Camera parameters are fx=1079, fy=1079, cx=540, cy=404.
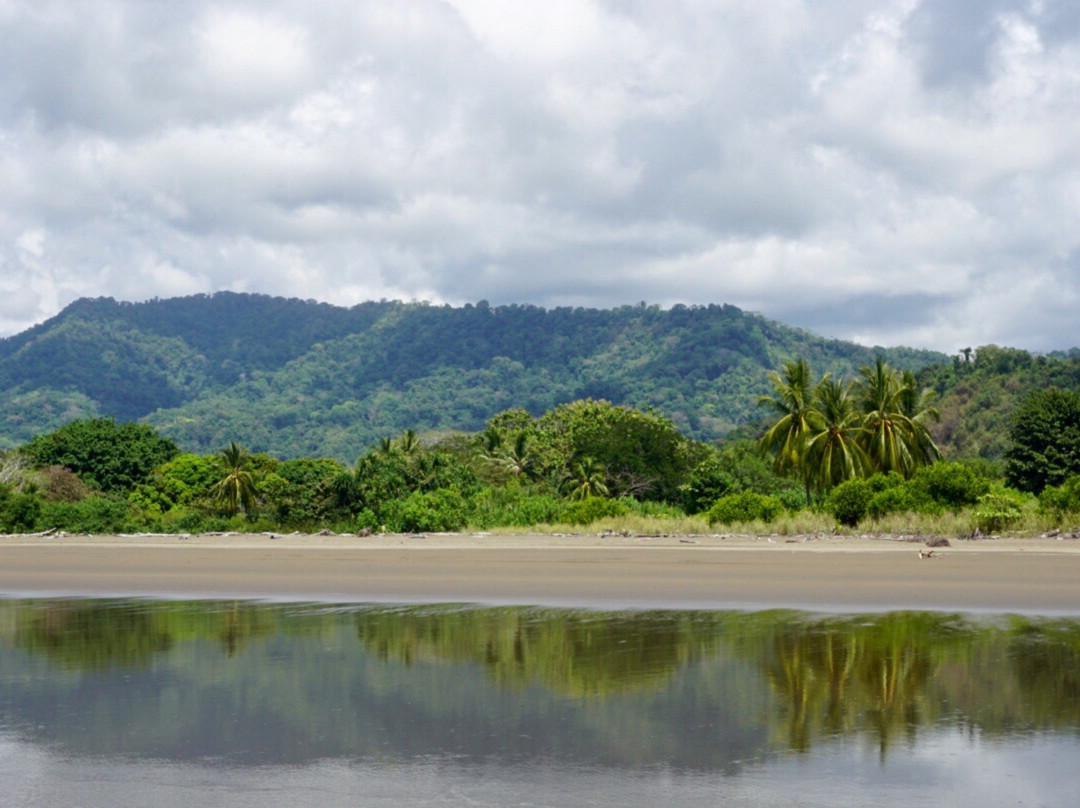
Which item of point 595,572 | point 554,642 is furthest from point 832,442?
point 554,642

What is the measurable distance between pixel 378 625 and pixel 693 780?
8400 millimetres

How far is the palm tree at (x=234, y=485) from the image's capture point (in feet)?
225

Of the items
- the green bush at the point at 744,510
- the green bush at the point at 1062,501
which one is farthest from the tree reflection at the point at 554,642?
the green bush at the point at 744,510

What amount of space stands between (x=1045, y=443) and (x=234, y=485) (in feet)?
155

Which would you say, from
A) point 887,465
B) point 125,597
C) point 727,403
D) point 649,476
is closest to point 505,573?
point 125,597

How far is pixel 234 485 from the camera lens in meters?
69.4

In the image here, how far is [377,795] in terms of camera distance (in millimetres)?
7000

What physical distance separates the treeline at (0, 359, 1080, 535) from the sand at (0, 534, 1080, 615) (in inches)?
167

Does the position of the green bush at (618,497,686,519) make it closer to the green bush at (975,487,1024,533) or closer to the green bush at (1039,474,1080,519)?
the green bush at (975,487,1024,533)

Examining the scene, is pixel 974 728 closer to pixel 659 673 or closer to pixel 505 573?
pixel 659 673

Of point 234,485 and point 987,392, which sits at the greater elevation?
point 987,392

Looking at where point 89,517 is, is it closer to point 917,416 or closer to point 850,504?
point 850,504

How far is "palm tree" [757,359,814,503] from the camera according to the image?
48812 millimetres

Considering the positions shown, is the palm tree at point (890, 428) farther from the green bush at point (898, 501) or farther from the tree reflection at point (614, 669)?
the tree reflection at point (614, 669)
